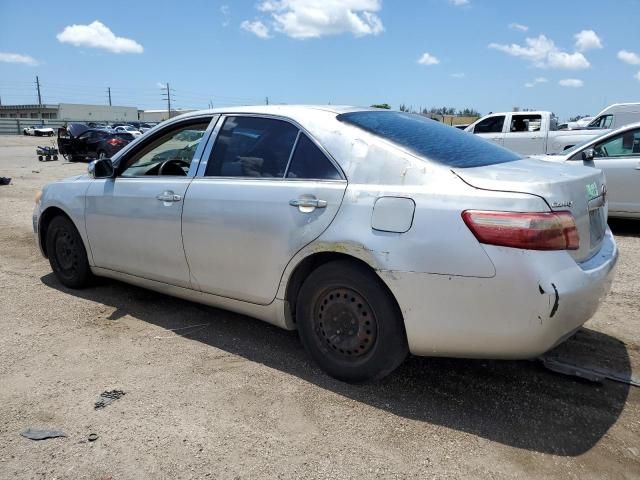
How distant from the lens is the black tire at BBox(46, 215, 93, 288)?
4648 mm

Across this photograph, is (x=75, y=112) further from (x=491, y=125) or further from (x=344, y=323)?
(x=344, y=323)

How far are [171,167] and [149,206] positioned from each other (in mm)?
516

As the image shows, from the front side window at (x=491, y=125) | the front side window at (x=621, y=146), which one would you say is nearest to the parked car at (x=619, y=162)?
the front side window at (x=621, y=146)

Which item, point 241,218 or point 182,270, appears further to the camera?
point 182,270

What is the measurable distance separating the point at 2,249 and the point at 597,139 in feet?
27.2

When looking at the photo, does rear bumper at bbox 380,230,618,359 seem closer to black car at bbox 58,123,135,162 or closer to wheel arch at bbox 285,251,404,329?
wheel arch at bbox 285,251,404,329

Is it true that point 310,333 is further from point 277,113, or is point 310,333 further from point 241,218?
point 277,113

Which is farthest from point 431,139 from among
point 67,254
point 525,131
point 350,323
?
point 525,131

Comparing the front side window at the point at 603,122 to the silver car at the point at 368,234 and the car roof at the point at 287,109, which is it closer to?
the silver car at the point at 368,234

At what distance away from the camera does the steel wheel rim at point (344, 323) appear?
9.49ft

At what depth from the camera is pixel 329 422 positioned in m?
2.73

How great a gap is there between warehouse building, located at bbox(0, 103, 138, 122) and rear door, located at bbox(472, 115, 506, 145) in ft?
289

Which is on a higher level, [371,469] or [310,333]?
[310,333]

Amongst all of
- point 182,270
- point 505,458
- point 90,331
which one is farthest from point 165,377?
point 505,458
